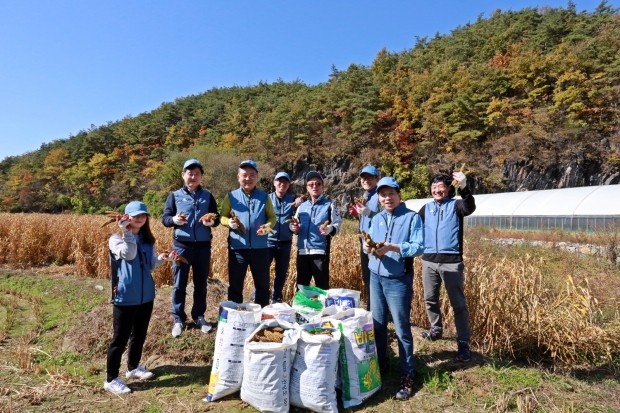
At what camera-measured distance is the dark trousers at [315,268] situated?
4.34 meters

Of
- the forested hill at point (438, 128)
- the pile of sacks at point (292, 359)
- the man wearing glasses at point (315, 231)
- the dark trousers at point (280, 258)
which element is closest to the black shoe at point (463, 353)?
the pile of sacks at point (292, 359)

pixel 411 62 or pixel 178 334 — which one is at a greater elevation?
pixel 411 62

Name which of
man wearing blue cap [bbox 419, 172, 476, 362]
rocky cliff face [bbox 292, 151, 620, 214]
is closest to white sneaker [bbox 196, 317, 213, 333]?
man wearing blue cap [bbox 419, 172, 476, 362]

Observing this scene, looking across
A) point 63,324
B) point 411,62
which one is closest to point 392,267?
point 63,324

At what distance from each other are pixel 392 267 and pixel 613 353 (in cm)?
294

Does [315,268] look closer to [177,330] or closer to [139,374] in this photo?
[177,330]

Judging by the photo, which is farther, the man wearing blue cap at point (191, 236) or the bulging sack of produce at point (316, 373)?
the man wearing blue cap at point (191, 236)

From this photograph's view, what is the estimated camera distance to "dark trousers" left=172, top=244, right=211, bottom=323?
3969 millimetres

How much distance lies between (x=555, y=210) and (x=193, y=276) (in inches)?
625

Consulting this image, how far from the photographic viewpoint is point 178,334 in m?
4.03

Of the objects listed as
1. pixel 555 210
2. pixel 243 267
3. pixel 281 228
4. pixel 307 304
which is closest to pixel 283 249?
pixel 281 228

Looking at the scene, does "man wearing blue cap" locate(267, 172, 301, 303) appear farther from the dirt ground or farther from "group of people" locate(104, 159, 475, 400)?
the dirt ground

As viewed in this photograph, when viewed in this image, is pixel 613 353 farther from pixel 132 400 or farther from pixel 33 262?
pixel 33 262

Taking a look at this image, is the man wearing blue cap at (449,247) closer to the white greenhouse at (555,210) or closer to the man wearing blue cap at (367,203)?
the man wearing blue cap at (367,203)
